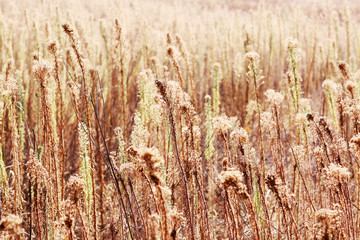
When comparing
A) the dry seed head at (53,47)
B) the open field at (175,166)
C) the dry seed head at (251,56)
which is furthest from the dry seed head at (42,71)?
the dry seed head at (251,56)

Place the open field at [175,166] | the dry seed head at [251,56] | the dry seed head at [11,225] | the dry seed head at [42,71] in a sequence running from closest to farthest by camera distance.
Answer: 1. the dry seed head at [11,225]
2. the open field at [175,166]
3. the dry seed head at [42,71]
4. the dry seed head at [251,56]

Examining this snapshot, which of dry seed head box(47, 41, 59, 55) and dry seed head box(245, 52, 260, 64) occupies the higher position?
dry seed head box(47, 41, 59, 55)

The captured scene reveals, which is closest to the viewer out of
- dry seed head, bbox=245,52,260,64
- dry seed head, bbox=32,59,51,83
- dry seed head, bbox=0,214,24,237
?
dry seed head, bbox=0,214,24,237

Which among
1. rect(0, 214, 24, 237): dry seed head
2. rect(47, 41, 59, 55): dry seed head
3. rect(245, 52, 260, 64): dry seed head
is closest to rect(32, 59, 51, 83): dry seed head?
rect(47, 41, 59, 55): dry seed head

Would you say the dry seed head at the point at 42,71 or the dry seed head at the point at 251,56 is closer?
the dry seed head at the point at 42,71

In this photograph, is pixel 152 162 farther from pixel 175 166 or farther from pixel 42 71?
pixel 175 166

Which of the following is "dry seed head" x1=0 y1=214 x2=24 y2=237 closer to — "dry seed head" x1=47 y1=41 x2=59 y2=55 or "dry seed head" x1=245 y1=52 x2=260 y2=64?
"dry seed head" x1=47 y1=41 x2=59 y2=55

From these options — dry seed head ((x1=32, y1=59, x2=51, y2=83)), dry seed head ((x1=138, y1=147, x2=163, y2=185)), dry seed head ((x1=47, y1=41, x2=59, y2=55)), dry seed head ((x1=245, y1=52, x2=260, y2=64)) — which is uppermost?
dry seed head ((x1=47, y1=41, x2=59, y2=55))

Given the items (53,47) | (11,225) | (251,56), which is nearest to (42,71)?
(53,47)

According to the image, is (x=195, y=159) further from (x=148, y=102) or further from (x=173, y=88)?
(x=148, y=102)

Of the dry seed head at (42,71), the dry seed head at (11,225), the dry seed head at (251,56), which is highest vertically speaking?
the dry seed head at (251,56)

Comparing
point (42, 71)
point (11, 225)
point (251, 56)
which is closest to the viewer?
point (11, 225)

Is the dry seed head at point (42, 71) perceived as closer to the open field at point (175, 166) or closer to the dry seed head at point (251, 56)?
the open field at point (175, 166)

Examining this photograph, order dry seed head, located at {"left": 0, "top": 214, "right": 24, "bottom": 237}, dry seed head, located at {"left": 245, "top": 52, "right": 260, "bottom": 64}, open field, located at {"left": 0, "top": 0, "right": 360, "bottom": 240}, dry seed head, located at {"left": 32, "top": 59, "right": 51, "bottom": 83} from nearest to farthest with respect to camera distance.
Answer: dry seed head, located at {"left": 0, "top": 214, "right": 24, "bottom": 237} → open field, located at {"left": 0, "top": 0, "right": 360, "bottom": 240} → dry seed head, located at {"left": 32, "top": 59, "right": 51, "bottom": 83} → dry seed head, located at {"left": 245, "top": 52, "right": 260, "bottom": 64}
